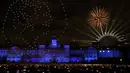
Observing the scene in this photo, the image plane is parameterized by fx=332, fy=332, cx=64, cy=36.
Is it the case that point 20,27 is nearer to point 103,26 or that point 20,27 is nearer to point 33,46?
point 33,46

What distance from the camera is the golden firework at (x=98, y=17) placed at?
102 feet

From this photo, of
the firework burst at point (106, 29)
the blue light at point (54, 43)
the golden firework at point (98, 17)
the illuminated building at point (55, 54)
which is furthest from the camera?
the illuminated building at point (55, 54)

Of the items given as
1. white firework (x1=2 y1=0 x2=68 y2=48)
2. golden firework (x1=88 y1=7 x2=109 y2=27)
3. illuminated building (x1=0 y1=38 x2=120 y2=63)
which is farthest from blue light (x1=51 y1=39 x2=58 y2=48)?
golden firework (x1=88 y1=7 x2=109 y2=27)

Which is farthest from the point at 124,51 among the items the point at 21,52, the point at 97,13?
the point at 21,52

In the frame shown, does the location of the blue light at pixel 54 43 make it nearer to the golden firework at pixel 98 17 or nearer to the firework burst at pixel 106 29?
the firework burst at pixel 106 29

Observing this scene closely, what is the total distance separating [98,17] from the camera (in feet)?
99.9

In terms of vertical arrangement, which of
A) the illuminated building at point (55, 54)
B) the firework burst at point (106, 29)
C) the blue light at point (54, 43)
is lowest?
the illuminated building at point (55, 54)

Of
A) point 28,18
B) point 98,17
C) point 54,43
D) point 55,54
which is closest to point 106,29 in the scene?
point 98,17

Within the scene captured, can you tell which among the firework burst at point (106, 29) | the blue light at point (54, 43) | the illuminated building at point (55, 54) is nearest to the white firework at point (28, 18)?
the blue light at point (54, 43)

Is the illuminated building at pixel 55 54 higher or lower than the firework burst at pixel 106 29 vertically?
lower

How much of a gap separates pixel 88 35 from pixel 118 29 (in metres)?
3.04

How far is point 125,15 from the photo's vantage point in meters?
32.7

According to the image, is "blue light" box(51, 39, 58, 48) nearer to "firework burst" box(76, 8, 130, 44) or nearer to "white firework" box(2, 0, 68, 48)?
"white firework" box(2, 0, 68, 48)

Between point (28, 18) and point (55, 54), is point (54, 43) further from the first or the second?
point (28, 18)
